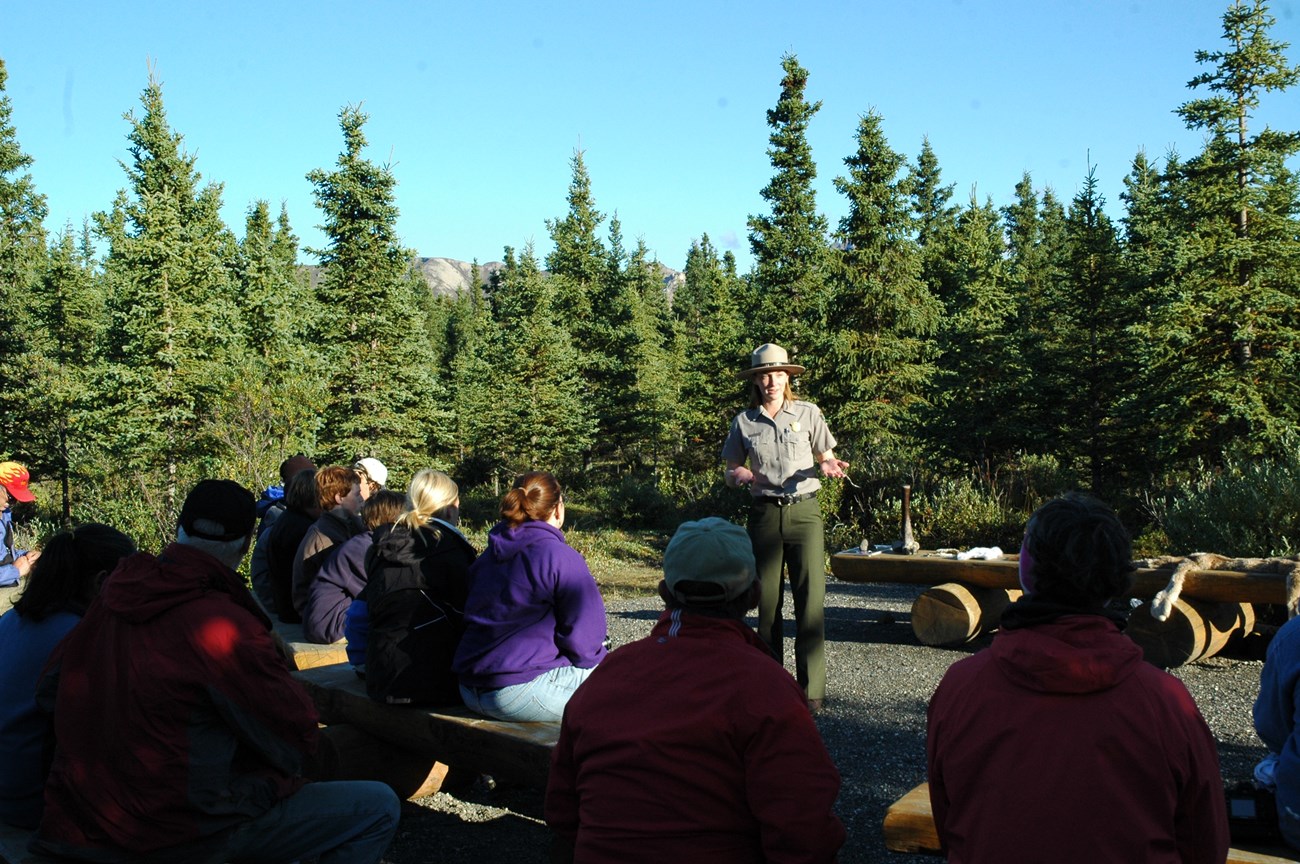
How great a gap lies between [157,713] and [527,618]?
5.07ft

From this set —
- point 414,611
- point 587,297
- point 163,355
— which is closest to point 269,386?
point 163,355

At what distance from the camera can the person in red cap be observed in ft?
22.0

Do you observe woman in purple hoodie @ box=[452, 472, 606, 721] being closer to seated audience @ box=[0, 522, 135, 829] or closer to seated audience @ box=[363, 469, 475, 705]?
seated audience @ box=[363, 469, 475, 705]

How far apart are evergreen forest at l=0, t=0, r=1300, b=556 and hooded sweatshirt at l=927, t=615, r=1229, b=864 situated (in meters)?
8.20

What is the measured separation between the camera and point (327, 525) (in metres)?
5.83

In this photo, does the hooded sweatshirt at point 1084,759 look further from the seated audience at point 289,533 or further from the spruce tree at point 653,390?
the spruce tree at point 653,390

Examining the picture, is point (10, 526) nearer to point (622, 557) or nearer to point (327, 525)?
point (327, 525)

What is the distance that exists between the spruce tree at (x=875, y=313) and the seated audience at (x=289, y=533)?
569 inches

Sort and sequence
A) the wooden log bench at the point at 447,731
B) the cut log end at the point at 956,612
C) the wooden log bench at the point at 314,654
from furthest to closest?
the cut log end at the point at 956,612
the wooden log bench at the point at 314,654
the wooden log bench at the point at 447,731

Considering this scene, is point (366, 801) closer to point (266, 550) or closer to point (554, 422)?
point (266, 550)

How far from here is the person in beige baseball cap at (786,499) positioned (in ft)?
19.3

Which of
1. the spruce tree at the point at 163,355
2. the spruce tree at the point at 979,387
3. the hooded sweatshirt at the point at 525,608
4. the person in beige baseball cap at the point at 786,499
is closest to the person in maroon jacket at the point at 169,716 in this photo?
the hooded sweatshirt at the point at 525,608

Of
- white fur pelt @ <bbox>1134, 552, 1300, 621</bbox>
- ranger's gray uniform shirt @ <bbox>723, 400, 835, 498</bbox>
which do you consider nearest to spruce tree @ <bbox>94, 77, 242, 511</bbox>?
ranger's gray uniform shirt @ <bbox>723, 400, 835, 498</bbox>

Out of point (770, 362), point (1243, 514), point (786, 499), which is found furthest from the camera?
point (1243, 514)
